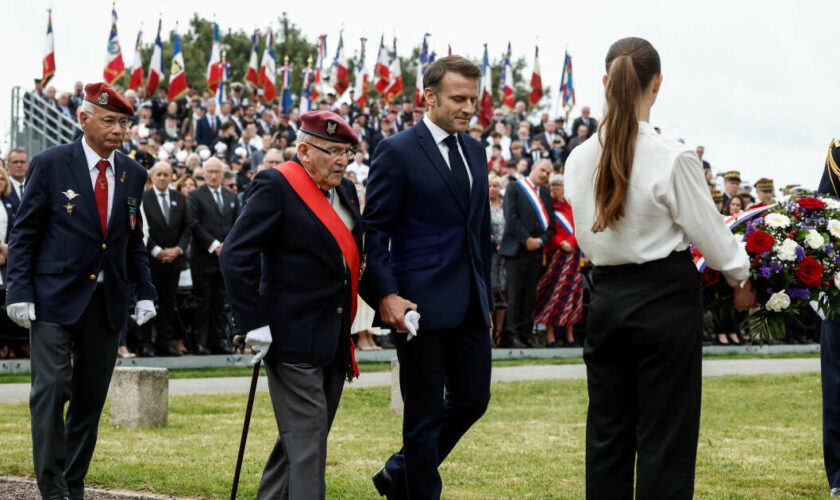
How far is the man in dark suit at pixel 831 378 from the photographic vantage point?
6809 millimetres

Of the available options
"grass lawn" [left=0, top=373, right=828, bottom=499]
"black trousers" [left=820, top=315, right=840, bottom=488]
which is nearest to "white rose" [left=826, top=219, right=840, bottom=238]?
"black trousers" [left=820, top=315, right=840, bottom=488]

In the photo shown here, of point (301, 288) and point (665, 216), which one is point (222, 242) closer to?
point (301, 288)

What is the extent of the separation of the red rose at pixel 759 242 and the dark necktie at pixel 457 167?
1414mm

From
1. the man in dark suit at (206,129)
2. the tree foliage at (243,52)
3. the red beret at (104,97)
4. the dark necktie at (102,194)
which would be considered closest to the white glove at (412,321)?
the dark necktie at (102,194)

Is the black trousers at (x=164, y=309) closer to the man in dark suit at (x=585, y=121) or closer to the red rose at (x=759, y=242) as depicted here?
the red rose at (x=759, y=242)

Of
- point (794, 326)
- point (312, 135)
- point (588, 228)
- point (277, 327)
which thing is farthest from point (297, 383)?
point (794, 326)

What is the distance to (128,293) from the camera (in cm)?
653

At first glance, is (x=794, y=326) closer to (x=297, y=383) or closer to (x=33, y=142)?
(x=33, y=142)

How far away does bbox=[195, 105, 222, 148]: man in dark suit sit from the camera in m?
23.5

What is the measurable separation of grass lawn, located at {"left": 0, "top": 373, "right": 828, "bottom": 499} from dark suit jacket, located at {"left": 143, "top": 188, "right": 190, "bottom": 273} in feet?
9.28

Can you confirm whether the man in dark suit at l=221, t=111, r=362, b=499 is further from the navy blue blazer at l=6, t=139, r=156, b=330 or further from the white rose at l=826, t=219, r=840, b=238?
the white rose at l=826, t=219, r=840, b=238

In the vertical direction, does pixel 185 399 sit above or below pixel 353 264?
below

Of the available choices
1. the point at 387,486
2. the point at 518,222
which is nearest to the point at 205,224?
the point at 518,222

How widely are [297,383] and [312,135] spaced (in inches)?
46.6
